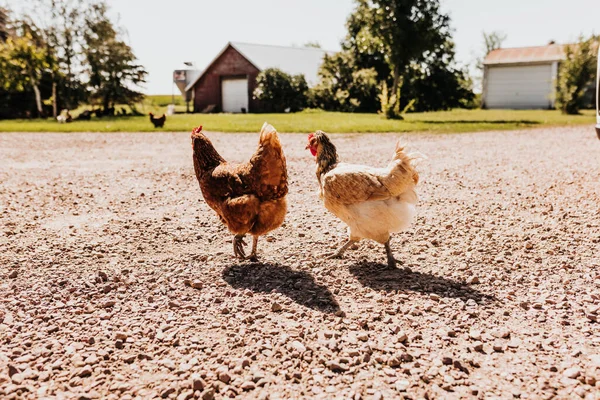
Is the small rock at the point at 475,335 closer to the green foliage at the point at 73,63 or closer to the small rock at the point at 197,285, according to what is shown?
the small rock at the point at 197,285

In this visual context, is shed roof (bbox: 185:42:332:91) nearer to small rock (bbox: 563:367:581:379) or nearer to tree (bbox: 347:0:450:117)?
tree (bbox: 347:0:450:117)

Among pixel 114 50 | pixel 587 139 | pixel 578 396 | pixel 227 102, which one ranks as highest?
pixel 114 50

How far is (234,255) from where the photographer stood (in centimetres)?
456

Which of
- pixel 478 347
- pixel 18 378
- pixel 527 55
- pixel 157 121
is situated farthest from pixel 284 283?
pixel 527 55

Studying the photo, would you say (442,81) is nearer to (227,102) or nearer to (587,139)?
(227,102)

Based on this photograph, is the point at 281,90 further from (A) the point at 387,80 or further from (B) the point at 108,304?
(B) the point at 108,304

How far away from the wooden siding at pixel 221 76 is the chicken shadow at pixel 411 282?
1293 inches

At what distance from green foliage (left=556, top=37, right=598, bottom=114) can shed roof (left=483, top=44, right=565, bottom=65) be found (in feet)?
29.5

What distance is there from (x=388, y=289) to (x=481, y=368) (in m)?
1.18

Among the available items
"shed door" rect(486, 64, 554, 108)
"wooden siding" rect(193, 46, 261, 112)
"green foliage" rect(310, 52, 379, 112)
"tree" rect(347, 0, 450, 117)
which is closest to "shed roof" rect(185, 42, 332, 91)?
"wooden siding" rect(193, 46, 261, 112)

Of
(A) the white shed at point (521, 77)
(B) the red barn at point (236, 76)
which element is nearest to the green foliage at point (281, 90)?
(B) the red barn at point (236, 76)

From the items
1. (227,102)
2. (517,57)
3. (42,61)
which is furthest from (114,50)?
(517,57)

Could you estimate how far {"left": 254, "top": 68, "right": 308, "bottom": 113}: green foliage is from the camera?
34.2 metres

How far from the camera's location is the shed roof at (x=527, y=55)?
126 feet
